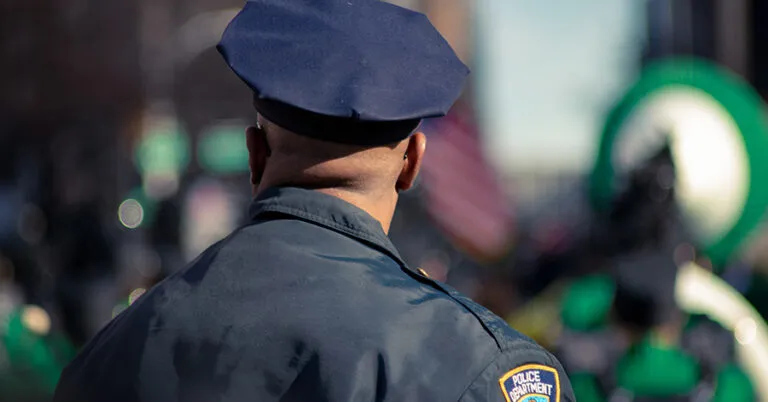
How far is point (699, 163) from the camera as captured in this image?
651 cm

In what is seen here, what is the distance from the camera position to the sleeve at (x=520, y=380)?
6.26 feet

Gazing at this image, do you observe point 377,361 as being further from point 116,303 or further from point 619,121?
point 116,303

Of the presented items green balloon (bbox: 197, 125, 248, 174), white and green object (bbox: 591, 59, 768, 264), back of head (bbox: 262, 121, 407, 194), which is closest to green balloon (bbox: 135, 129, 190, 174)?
green balloon (bbox: 197, 125, 248, 174)

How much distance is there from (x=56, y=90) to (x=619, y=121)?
21447mm

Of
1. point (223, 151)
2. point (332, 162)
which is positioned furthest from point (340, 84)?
point (223, 151)

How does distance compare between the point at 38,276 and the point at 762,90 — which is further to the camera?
the point at 762,90

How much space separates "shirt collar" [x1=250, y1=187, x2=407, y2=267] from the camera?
2.10 m

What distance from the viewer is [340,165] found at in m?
2.10

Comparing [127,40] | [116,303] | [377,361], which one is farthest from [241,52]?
[127,40]

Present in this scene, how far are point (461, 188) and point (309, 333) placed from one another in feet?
30.5

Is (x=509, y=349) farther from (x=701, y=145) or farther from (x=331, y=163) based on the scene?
(x=701, y=145)

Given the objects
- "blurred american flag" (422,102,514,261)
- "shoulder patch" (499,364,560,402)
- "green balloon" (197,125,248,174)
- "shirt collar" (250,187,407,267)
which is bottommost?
"green balloon" (197,125,248,174)

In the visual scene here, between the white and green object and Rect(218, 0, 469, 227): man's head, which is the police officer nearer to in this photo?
Rect(218, 0, 469, 227): man's head

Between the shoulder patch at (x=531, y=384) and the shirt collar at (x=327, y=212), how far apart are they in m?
0.34
